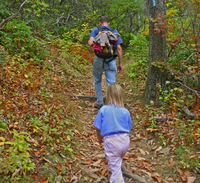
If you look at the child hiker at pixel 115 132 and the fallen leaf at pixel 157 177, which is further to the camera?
the fallen leaf at pixel 157 177

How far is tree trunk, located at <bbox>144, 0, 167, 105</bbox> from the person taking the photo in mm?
4945

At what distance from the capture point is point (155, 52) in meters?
5.06

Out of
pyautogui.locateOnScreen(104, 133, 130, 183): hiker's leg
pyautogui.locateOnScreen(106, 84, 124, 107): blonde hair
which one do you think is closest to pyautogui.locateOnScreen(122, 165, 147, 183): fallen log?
pyautogui.locateOnScreen(104, 133, 130, 183): hiker's leg

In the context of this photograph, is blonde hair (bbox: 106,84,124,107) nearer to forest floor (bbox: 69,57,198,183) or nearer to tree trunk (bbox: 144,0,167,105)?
forest floor (bbox: 69,57,198,183)

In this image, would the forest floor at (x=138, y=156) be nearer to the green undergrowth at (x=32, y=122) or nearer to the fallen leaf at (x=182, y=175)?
the fallen leaf at (x=182, y=175)

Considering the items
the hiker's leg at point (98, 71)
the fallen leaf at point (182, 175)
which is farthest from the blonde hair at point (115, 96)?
the hiker's leg at point (98, 71)

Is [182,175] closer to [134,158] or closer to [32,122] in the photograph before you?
[134,158]

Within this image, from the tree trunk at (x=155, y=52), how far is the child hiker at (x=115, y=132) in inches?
96.3

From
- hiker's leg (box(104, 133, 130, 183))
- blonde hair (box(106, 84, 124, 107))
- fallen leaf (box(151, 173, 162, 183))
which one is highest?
blonde hair (box(106, 84, 124, 107))

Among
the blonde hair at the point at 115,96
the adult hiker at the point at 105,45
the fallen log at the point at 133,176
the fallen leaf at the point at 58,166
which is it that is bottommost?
the fallen log at the point at 133,176

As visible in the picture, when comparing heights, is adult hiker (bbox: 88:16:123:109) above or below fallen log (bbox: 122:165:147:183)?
above

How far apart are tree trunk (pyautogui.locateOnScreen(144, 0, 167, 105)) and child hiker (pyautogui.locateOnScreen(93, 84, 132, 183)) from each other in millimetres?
2447

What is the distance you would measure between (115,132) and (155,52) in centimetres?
320

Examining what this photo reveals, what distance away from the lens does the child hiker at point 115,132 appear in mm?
2648
